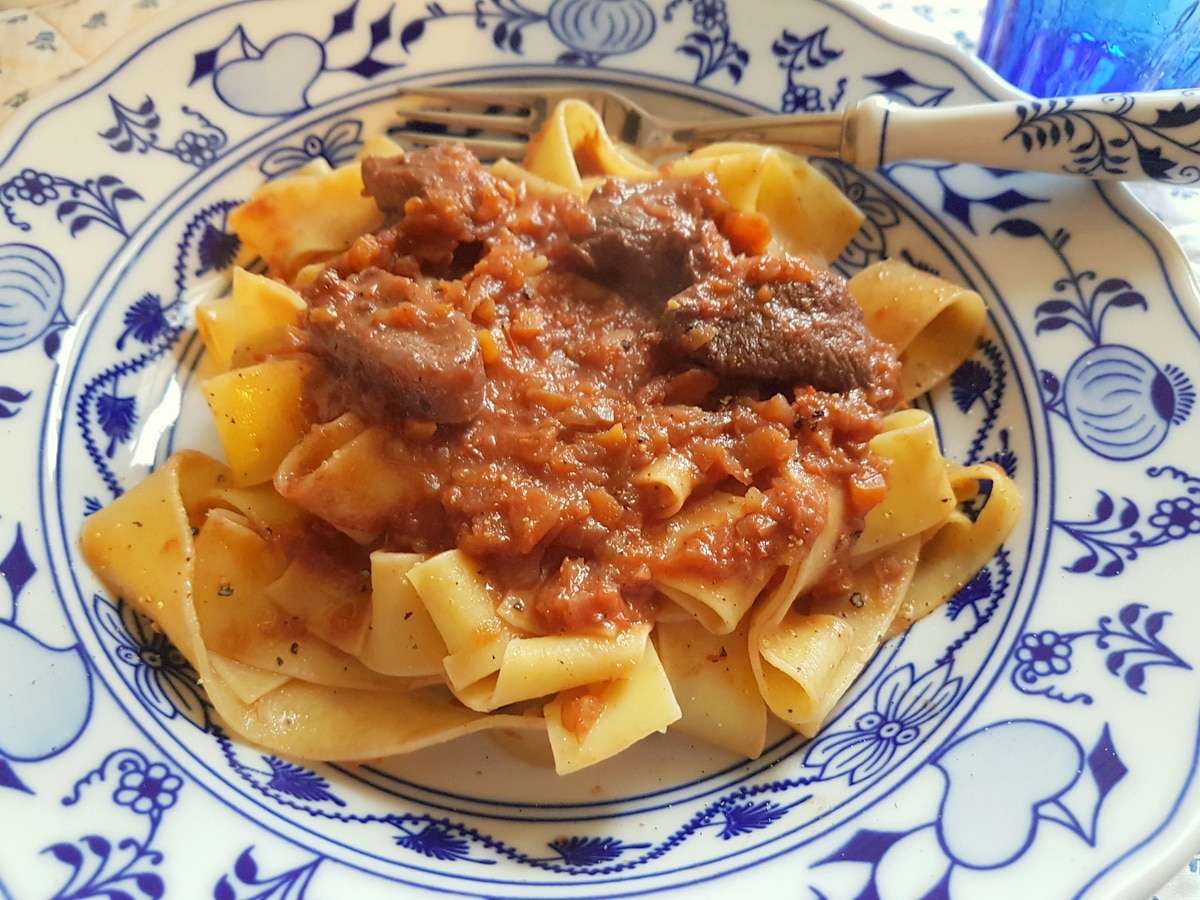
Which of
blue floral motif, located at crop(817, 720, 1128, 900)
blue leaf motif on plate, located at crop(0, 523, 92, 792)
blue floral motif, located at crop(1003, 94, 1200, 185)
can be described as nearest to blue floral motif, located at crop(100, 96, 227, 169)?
blue leaf motif on plate, located at crop(0, 523, 92, 792)

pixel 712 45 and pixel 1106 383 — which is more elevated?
pixel 712 45

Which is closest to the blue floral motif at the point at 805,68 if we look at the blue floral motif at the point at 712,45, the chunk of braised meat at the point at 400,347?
the blue floral motif at the point at 712,45

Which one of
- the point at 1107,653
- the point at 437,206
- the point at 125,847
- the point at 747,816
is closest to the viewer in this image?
the point at 125,847

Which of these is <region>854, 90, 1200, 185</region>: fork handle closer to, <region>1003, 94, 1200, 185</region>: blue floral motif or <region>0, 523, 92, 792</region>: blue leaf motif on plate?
<region>1003, 94, 1200, 185</region>: blue floral motif

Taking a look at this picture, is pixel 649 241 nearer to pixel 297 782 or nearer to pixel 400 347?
pixel 400 347

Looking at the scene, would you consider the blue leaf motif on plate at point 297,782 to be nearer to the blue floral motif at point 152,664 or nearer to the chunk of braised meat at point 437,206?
the blue floral motif at point 152,664

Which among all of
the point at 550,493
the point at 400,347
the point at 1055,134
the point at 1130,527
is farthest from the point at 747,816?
the point at 1055,134
